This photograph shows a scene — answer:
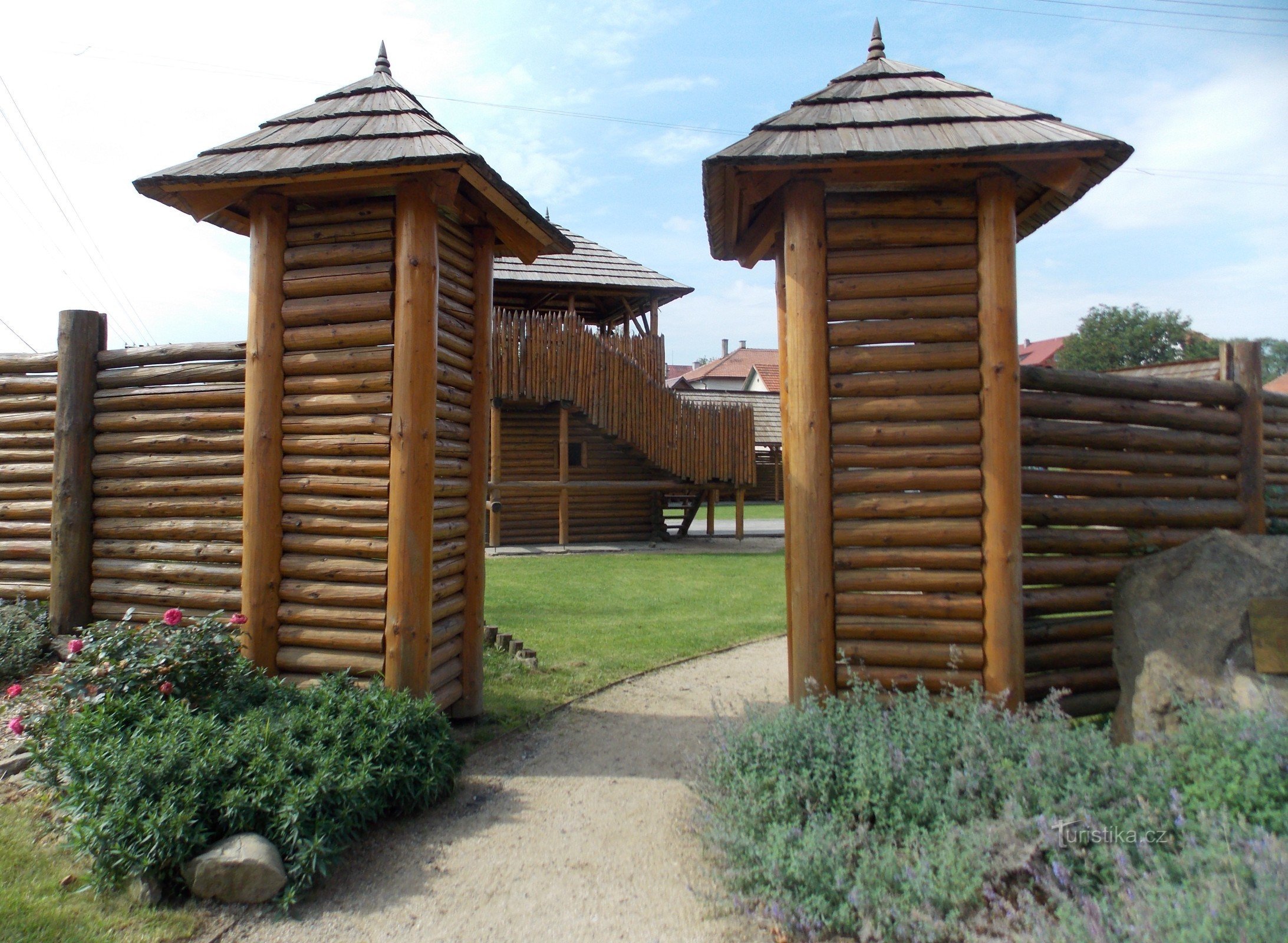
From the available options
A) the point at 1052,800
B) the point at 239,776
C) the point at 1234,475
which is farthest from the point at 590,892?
the point at 1234,475

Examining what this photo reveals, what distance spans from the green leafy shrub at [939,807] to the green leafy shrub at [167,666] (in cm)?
289

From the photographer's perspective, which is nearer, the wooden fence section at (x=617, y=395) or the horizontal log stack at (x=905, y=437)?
the horizontal log stack at (x=905, y=437)

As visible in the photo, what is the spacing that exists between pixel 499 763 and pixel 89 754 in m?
2.41

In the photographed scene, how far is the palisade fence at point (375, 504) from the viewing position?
5098 mm

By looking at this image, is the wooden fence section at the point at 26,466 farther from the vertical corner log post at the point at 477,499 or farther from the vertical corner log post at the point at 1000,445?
the vertical corner log post at the point at 1000,445

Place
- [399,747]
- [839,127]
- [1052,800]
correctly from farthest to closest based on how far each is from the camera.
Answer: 1. [839,127]
2. [399,747]
3. [1052,800]

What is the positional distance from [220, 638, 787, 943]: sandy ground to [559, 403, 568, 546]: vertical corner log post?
12.6 metres

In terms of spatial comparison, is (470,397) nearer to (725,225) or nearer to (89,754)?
(725,225)

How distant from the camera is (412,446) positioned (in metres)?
5.25

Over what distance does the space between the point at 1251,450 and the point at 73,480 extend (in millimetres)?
9270

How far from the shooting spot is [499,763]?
5.47 m

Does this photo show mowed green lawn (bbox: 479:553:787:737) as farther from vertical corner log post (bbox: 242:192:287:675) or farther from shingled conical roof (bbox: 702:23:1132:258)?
shingled conical roof (bbox: 702:23:1132:258)

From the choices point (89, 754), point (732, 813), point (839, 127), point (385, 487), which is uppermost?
point (839, 127)

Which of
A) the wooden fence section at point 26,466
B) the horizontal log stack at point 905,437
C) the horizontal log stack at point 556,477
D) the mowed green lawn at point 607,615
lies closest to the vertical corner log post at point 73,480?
the wooden fence section at point 26,466
